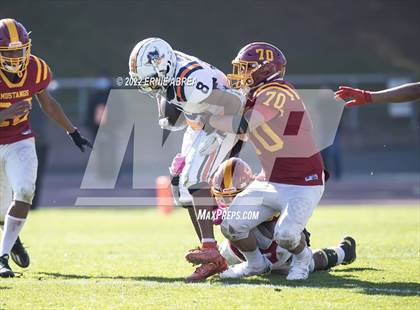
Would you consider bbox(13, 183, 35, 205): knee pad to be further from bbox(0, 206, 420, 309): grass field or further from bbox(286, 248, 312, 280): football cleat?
bbox(286, 248, 312, 280): football cleat

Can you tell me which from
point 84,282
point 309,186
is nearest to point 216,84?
point 309,186

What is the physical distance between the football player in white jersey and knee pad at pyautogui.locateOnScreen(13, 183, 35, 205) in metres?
1.17

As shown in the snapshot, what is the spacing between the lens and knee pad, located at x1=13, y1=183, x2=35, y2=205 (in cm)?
650

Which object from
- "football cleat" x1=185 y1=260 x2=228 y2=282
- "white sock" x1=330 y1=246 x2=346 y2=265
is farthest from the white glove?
"white sock" x1=330 y1=246 x2=346 y2=265

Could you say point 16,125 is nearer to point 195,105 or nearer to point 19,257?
point 19,257

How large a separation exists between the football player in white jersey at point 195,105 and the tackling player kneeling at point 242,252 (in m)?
0.11

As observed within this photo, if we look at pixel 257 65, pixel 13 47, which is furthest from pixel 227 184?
pixel 13 47

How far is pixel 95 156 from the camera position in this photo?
18812 mm

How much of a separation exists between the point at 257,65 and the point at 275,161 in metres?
0.74

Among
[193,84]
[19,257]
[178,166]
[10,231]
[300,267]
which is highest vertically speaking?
[193,84]

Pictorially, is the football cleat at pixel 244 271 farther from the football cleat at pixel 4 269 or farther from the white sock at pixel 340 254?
the football cleat at pixel 4 269

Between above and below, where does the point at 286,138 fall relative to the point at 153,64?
below

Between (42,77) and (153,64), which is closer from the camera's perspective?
(153,64)

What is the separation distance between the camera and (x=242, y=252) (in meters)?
6.32
